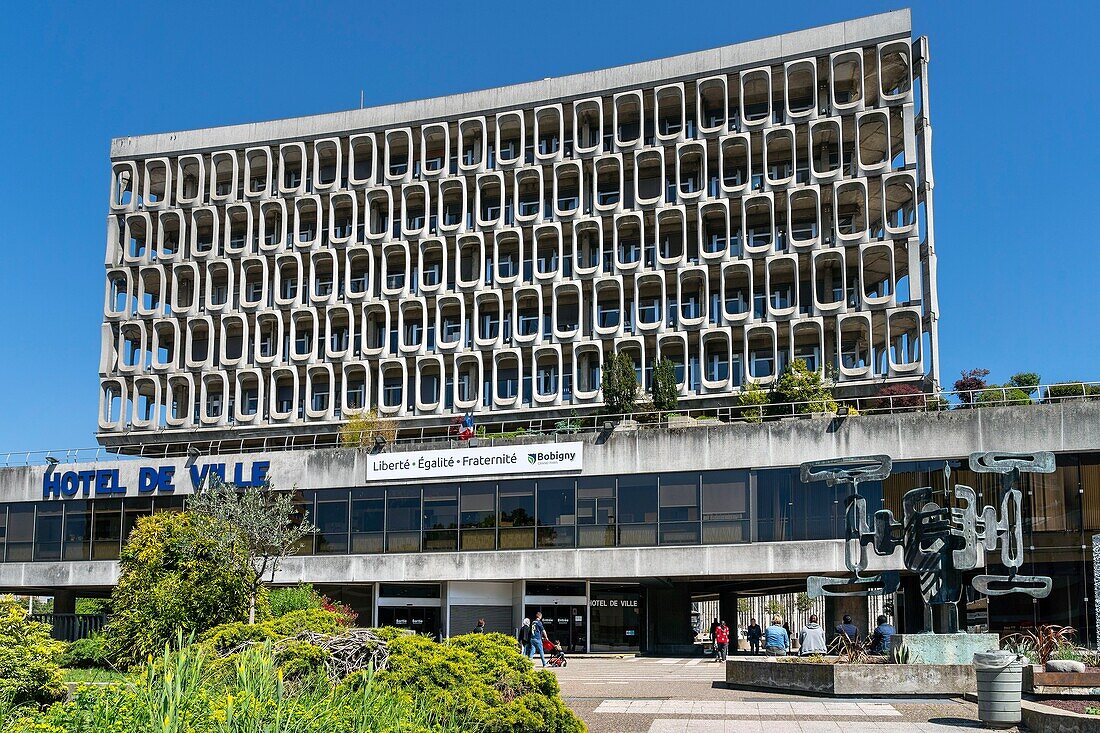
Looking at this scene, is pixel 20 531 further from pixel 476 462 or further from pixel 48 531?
pixel 476 462

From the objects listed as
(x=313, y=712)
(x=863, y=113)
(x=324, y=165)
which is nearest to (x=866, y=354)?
(x=863, y=113)

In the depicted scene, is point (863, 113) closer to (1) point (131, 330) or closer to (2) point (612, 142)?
(2) point (612, 142)

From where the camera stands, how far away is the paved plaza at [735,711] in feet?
58.0

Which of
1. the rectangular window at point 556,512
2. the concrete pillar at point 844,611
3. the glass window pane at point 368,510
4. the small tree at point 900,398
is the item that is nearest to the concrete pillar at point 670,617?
the rectangular window at point 556,512

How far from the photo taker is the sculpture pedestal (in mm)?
23625

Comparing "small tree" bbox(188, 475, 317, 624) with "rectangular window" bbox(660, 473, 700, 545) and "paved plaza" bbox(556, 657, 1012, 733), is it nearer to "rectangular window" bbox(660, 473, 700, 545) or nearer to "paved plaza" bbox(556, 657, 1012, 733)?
"rectangular window" bbox(660, 473, 700, 545)

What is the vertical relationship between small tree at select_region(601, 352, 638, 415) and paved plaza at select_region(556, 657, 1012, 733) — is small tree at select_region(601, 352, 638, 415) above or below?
above

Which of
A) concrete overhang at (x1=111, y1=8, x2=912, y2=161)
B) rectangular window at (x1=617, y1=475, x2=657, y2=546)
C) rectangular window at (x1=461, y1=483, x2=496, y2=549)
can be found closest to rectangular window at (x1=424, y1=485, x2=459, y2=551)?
rectangular window at (x1=461, y1=483, x2=496, y2=549)

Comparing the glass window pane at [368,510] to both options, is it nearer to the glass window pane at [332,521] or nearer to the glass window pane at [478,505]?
the glass window pane at [332,521]

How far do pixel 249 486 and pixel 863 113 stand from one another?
111 feet

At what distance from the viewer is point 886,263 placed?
194 ft

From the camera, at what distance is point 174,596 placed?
2762 centimetres

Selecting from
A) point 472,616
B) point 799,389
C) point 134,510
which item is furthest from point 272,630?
point 134,510

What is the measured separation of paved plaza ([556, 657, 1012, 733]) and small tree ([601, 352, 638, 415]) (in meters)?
22.2
